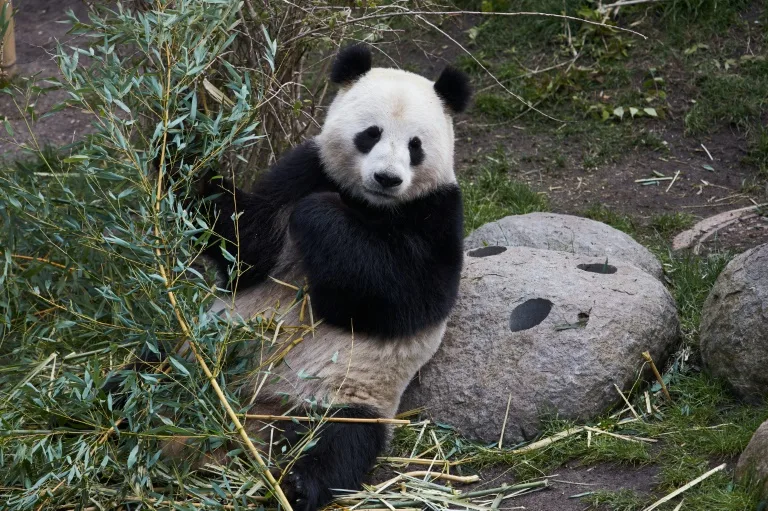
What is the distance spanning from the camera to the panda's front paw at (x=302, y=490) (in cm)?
396

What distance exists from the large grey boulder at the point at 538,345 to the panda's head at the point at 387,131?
2.87ft

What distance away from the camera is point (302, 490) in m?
3.96

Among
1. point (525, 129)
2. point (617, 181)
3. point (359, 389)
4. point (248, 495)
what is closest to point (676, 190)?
point (617, 181)

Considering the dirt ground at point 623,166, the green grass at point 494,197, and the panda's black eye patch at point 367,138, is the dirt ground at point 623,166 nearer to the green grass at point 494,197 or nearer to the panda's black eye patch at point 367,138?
the green grass at point 494,197

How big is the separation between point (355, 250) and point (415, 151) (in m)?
0.64

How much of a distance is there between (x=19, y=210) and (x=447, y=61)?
5.22m

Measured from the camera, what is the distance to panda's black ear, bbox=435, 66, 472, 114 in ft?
15.8

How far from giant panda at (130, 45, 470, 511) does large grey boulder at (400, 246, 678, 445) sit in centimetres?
26

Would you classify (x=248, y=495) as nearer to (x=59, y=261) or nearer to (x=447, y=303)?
(x=447, y=303)

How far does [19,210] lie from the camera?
4152mm

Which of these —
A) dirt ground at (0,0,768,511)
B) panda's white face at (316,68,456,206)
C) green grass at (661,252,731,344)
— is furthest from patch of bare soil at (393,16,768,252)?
panda's white face at (316,68,456,206)

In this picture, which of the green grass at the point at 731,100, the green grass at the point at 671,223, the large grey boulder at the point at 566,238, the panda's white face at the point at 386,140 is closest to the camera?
the panda's white face at the point at 386,140

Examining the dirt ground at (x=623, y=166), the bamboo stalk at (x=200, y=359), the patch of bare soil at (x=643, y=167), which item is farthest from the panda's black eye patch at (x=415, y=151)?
the patch of bare soil at (x=643, y=167)

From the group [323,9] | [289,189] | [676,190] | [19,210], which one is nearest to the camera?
[19,210]
